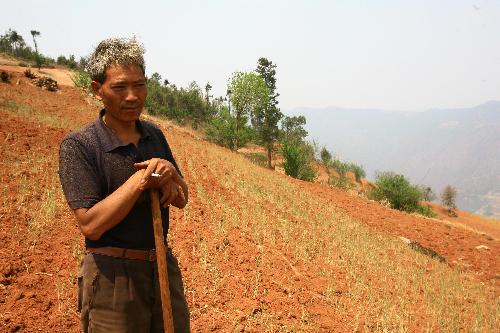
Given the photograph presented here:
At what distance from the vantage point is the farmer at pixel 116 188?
2016mm

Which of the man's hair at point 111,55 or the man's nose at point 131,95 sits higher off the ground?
the man's hair at point 111,55

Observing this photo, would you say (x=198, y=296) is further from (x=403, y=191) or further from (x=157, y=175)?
(x=403, y=191)

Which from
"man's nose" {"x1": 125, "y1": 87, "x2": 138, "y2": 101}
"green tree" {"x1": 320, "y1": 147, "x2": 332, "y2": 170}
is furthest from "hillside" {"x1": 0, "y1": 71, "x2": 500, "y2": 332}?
"green tree" {"x1": 320, "y1": 147, "x2": 332, "y2": 170}

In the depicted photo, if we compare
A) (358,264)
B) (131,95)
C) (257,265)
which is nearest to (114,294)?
(131,95)

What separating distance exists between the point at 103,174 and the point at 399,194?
26.3m

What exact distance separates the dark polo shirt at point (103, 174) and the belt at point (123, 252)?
23 millimetres

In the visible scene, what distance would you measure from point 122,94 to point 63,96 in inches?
1136

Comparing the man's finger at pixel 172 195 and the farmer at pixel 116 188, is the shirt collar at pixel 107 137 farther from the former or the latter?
the man's finger at pixel 172 195

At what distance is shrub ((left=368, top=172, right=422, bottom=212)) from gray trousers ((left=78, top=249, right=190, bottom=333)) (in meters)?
25.9

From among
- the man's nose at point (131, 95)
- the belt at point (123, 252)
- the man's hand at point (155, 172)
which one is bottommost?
the belt at point (123, 252)

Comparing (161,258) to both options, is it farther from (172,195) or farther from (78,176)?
(78,176)

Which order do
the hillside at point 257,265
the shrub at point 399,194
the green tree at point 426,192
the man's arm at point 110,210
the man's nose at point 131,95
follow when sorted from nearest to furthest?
the man's arm at point 110,210 → the man's nose at point 131,95 → the hillside at point 257,265 → the shrub at point 399,194 → the green tree at point 426,192

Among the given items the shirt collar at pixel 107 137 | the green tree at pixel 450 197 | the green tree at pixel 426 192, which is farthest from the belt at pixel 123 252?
the green tree at pixel 450 197

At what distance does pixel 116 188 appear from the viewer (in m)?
2.13
